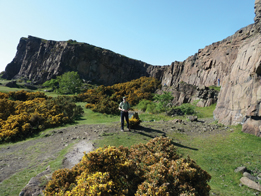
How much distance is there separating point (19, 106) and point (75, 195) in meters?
20.0

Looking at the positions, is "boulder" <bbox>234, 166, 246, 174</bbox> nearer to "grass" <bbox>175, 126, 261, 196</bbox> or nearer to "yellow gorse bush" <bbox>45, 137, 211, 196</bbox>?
"grass" <bbox>175, 126, 261, 196</bbox>

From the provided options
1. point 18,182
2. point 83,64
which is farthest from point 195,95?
point 83,64

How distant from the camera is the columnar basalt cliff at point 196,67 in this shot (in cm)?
1332

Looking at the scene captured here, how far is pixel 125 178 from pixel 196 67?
5426 cm

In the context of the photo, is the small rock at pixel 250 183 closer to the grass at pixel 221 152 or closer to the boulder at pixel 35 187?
the grass at pixel 221 152

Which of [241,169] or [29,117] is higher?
[241,169]

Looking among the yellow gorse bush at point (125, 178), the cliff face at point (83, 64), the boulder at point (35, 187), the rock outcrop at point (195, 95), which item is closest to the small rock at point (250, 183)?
the yellow gorse bush at point (125, 178)

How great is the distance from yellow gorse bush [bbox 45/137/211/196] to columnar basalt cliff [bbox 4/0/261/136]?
34.7 feet

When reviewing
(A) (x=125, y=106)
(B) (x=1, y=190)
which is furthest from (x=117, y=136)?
(B) (x=1, y=190)

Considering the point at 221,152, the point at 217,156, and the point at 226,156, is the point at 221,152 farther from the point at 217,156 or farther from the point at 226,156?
the point at 217,156

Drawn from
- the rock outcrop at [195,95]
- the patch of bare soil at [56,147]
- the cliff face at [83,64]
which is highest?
the cliff face at [83,64]

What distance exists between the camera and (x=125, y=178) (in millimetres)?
3967

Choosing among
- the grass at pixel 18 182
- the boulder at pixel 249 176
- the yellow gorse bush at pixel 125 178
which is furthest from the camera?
the boulder at pixel 249 176

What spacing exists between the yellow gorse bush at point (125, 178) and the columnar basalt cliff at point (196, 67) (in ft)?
34.7
